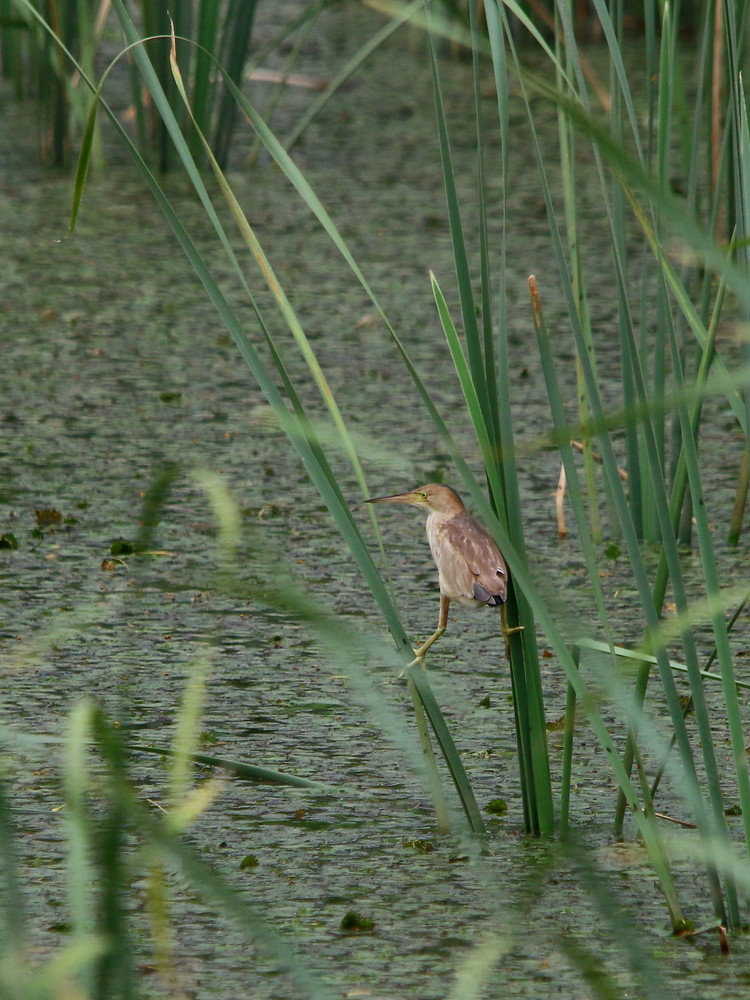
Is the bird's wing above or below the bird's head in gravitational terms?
above

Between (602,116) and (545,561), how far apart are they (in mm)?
2622

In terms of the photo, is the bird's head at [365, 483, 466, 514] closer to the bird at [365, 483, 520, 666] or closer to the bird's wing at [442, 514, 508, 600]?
the bird at [365, 483, 520, 666]

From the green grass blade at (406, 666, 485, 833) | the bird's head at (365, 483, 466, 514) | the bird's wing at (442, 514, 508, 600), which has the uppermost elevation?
the bird's wing at (442, 514, 508, 600)

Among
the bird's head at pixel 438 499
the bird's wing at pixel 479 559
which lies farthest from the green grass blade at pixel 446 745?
the bird's head at pixel 438 499

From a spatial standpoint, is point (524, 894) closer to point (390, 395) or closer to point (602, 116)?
point (390, 395)

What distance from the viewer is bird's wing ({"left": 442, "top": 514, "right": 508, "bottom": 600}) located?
1.77m

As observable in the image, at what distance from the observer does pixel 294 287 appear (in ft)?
13.3

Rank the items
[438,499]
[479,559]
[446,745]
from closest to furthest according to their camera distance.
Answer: [446,745] < [479,559] < [438,499]

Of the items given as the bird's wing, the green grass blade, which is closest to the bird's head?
the bird's wing

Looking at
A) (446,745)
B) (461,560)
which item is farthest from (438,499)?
(446,745)

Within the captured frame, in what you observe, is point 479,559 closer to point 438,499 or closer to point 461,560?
point 461,560

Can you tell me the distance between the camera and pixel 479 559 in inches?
71.9

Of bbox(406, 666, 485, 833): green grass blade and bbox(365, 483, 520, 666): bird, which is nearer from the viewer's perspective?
bbox(406, 666, 485, 833): green grass blade

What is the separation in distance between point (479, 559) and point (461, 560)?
1.5 inches
